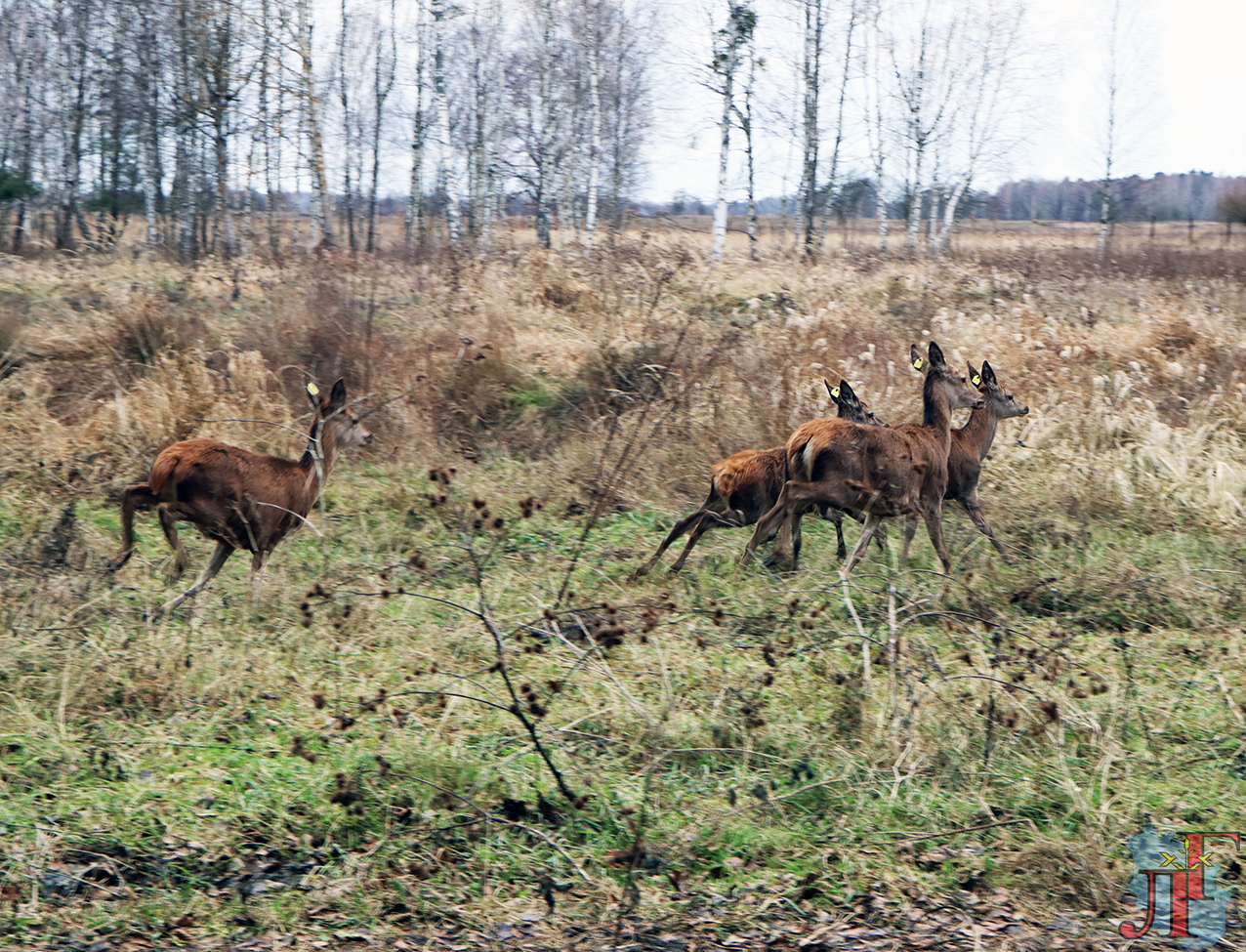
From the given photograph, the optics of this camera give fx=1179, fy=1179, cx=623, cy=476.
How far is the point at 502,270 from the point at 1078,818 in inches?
510

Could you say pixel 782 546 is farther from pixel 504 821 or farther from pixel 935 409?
pixel 504 821

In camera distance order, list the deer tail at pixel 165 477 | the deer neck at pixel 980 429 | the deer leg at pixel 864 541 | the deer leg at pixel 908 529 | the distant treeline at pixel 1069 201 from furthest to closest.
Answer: the distant treeline at pixel 1069 201
the deer neck at pixel 980 429
the deer leg at pixel 908 529
the deer leg at pixel 864 541
the deer tail at pixel 165 477

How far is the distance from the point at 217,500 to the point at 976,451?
5.72 m

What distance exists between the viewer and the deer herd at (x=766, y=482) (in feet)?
22.9

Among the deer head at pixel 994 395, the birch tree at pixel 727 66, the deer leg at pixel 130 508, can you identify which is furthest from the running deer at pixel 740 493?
the birch tree at pixel 727 66

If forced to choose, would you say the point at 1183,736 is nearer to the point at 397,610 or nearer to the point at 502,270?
the point at 397,610

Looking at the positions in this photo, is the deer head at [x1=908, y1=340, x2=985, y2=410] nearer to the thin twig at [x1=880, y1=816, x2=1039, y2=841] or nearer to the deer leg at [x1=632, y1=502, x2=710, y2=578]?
the deer leg at [x1=632, y1=502, x2=710, y2=578]

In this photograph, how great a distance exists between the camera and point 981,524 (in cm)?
875

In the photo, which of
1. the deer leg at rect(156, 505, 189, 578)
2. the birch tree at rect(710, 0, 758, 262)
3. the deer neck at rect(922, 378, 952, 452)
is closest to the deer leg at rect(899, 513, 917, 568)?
the deer neck at rect(922, 378, 952, 452)

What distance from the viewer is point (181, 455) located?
6.93 m

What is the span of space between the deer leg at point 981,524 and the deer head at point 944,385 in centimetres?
77

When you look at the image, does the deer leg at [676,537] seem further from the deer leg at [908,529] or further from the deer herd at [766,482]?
the deer leg at [908,529]

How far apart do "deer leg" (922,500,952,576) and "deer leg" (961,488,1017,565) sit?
1.00 feet

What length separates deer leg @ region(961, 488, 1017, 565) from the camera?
329 inches
